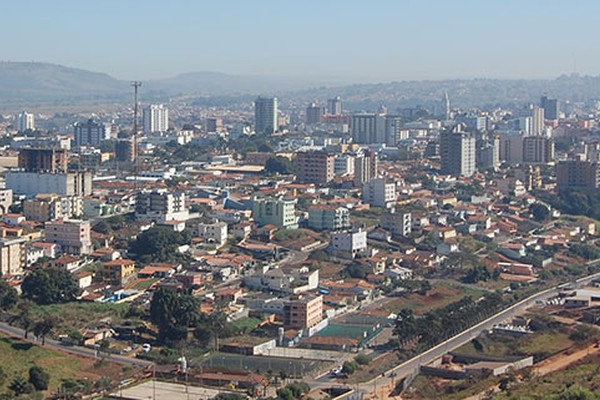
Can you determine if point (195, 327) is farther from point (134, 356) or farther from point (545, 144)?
point (545, 144)

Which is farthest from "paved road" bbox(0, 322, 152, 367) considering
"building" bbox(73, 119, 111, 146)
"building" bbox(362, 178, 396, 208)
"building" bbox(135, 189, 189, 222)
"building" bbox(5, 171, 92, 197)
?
"building" bbox(73, 119, 111, 146)

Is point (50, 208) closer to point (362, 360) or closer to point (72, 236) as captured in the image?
point (72, 236)

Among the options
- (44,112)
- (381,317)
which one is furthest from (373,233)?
(44,112)

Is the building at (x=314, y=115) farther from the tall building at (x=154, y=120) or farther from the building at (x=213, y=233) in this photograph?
the building at (x=213, y=233)

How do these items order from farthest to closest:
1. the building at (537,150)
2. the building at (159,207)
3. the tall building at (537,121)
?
1. the tall building at (537,121)
2. the building at (537,150)
3. the building at (159,207)

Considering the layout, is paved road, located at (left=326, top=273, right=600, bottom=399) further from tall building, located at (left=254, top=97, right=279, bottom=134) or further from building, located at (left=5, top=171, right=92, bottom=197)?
tall building, located at (left=254, top=97, right=279, bottom=134)

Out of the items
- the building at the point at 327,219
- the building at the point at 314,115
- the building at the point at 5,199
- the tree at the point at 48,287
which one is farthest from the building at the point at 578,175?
the building at the point at 314,115

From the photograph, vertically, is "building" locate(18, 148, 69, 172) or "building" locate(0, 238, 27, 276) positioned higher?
"building" locate(18, 148, 69, 172)
